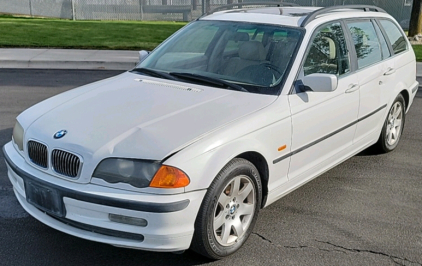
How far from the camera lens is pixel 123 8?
25359 mm

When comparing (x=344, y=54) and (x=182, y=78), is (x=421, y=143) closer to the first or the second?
(x=344, y=54)

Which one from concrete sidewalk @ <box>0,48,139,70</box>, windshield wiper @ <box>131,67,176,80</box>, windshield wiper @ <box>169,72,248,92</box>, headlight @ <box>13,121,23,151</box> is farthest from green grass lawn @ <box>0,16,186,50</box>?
headlight @ <box>13,121,23,151</box>

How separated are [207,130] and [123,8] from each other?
22992 millimetres

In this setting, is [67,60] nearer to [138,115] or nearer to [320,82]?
[138,115]

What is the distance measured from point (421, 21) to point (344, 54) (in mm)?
13565

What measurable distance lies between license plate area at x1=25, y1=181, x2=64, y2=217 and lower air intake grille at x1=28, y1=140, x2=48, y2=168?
0.50 ft

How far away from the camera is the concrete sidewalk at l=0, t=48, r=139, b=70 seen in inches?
466

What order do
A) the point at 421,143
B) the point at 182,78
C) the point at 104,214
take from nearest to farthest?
1. the point at 104,214
2. the point at 182,78
3. the point at 421,143

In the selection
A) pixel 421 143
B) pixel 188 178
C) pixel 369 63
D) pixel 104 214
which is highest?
pixel 369 63

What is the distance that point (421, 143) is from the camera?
670cm

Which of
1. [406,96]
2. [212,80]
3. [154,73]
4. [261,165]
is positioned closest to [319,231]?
[261,165]

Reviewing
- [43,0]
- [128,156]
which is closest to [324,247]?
[128,156]

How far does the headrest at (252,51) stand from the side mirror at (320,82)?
1.72 ft

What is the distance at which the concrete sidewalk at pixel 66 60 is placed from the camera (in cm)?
1184
